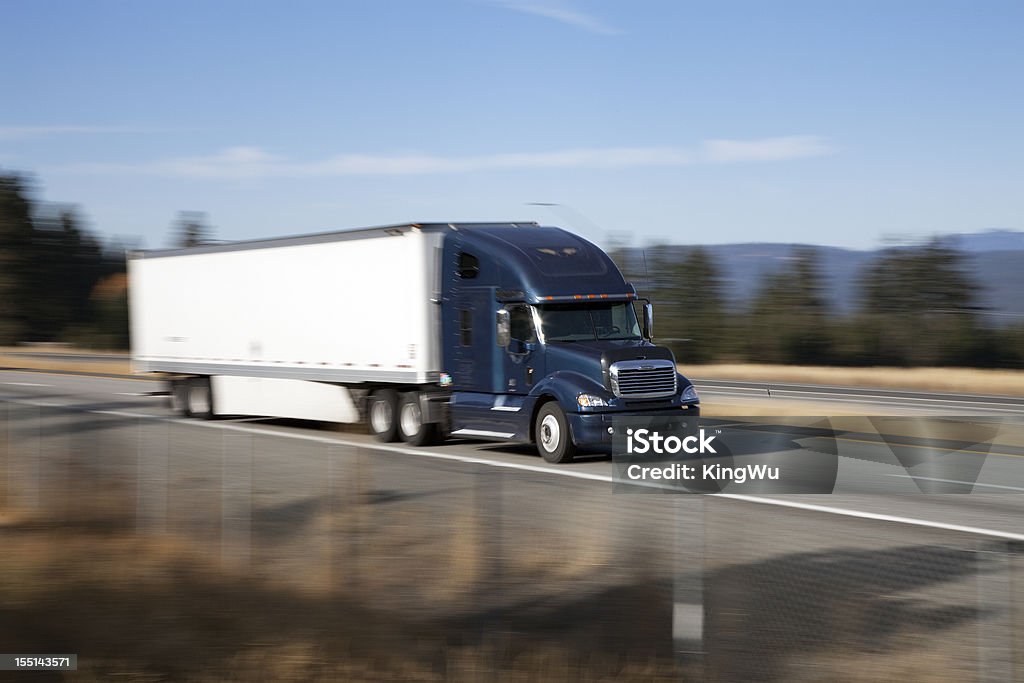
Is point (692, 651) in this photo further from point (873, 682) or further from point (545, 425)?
point (545, 425)

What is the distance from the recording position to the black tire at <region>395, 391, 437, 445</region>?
2022cm

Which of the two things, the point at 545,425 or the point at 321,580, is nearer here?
the point at 321,580

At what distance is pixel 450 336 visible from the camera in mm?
19906

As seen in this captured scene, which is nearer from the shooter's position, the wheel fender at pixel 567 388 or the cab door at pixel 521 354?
the wheel fender at pixel 567 388

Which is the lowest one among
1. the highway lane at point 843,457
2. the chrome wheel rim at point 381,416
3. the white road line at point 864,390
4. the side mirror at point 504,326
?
the white road line at point 864,390

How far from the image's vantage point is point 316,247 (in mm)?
22328

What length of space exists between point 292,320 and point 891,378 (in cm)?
3187

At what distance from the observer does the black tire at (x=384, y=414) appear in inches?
824

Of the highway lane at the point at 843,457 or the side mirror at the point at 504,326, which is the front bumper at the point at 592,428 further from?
the side mirror at the point at 504,326

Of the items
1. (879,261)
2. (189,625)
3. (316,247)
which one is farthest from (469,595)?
(879,261)

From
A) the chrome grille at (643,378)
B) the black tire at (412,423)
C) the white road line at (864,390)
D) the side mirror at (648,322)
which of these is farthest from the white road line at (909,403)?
the black tire at (412,423)

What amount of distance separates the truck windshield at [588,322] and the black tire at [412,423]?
2.91 meters

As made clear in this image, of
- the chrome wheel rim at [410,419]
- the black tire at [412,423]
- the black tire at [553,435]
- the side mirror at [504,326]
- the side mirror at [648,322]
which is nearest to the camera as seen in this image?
the black tire at [553,435]

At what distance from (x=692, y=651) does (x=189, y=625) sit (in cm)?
317
